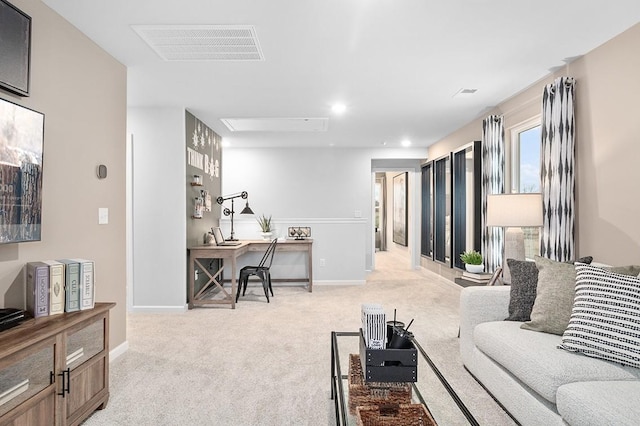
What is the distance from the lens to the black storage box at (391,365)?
67.1 inches

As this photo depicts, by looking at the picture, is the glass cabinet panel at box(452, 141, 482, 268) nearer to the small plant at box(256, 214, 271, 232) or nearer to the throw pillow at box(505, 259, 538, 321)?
the throw pillow at box(505, 259, 538, 321)

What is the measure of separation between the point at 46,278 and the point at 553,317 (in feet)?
9.33

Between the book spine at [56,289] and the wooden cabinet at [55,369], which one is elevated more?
the book spine at [56,289]

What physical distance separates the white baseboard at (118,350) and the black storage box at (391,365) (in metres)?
2.30

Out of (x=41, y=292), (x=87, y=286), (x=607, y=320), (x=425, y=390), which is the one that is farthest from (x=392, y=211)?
(x=41, y=292)

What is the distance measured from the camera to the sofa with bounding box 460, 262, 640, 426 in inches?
60.4

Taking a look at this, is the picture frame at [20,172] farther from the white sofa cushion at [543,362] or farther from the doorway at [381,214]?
the doorway at [381,214]

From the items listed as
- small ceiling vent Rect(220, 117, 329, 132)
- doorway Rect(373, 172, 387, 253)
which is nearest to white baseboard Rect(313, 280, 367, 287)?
small ceiling vent Rect(220, 117, 329, 132)

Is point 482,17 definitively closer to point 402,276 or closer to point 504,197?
point 504,197

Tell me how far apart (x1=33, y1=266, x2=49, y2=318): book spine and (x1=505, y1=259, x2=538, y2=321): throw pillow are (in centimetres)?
281

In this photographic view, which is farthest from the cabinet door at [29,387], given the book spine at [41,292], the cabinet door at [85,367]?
the book spine at [41,292]

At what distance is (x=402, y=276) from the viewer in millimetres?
7039

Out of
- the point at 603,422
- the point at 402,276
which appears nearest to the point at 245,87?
the point at 603,422

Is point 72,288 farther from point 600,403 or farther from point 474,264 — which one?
point 474,264
